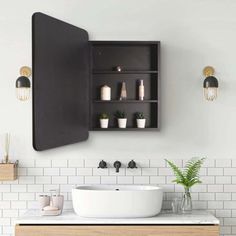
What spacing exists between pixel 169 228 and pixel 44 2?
223 cm

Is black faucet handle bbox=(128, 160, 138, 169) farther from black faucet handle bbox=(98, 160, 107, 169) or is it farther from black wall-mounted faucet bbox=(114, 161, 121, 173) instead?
black faucet handle bbox=(98, 160, 107, 169)

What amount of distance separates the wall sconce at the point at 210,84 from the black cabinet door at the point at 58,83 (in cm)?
103

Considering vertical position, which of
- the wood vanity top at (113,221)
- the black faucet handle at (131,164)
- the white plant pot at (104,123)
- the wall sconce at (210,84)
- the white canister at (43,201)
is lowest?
the wood vanity top at (113,221)

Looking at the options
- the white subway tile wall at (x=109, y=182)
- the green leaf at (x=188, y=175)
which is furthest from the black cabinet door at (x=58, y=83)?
the green leaf at (x=188, y=175)

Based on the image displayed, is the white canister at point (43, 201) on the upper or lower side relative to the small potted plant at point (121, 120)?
lower

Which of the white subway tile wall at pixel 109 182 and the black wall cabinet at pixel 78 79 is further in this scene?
the white subway tile wall at pixel 109 182

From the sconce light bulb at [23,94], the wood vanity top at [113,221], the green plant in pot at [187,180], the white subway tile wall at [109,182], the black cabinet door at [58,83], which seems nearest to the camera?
the black cabinet door at [58,83]

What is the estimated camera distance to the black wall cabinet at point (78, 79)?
4.17m

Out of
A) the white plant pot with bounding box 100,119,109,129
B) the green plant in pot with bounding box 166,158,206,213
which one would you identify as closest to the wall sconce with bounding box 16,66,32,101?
the white plant pot with bounding box 100,119,109,129

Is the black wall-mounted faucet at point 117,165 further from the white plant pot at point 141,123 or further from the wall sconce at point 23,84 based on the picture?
the wall sconce at point 23,84

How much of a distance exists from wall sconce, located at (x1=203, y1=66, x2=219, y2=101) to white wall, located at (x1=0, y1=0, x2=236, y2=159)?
6cm

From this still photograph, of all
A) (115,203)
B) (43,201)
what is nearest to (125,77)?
(115,203)

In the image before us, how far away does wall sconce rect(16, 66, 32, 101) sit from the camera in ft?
15.9

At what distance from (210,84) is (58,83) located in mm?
1340
